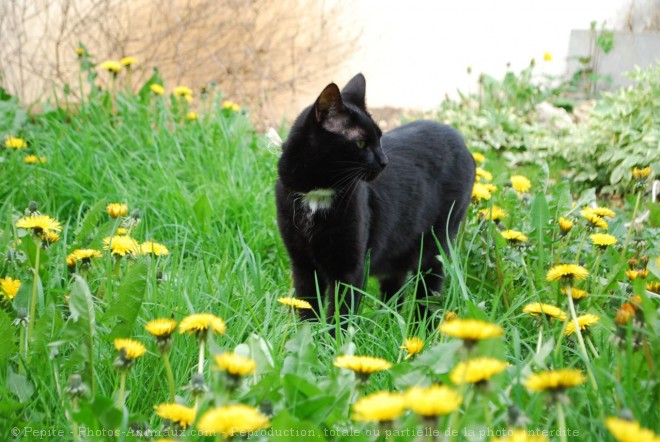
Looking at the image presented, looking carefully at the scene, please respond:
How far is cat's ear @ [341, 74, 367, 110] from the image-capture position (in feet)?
8.43

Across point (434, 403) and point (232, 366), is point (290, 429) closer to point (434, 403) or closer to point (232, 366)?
point (232, 366)

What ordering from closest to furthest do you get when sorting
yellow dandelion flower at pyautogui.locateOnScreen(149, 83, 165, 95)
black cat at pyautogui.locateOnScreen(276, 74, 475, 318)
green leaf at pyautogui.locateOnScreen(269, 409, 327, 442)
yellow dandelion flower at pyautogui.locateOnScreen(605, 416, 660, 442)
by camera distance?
yellow dandelion flower at pyautogui.locateOnScreen(605, 416, 660, 442), green leaf at pyautogui.locateOnScreen(269, 409, 327, 442), black cat at pyautogui.locateOnScreen(276, 74, 475, 318), yellow dandelion flower at pyautogui.locateOnScreen(149, 83, 165, 95)

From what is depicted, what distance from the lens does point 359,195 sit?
2547 millimetres

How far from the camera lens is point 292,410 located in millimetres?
1354

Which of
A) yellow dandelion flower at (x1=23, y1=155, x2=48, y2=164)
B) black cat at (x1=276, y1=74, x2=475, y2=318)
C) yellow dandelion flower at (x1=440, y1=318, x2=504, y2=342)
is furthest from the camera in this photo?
yellow dandelion flower at (x1=23, y1=155, x2=48, y2=164)

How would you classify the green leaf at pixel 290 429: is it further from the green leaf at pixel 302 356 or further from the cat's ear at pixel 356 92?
the cat's ear at pixel 356 92

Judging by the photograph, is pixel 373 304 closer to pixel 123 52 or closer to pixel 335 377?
pixel 335 377

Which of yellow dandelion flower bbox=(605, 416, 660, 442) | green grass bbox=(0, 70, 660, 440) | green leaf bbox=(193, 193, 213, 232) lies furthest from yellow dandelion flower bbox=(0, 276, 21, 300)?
yellow dandelion flower bbox=(605, 416, 660, 442)

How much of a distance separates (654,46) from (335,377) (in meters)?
6.35

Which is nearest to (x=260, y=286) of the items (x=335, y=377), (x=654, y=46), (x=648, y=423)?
(x=335, y=377)

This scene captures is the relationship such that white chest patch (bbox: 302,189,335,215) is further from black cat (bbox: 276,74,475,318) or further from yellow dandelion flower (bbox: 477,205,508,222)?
yellow dandelion flower (bbox: 477,205,508,222)

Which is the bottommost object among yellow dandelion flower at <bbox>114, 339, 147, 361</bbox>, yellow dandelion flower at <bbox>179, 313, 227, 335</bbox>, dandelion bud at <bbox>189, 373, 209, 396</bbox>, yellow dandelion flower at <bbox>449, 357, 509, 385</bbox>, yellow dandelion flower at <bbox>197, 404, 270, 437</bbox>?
dandelion bud at <bbox>189, 373, 209, 396</bbox>

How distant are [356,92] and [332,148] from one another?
33 cm

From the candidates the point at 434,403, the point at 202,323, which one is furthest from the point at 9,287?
the point at 434,403
